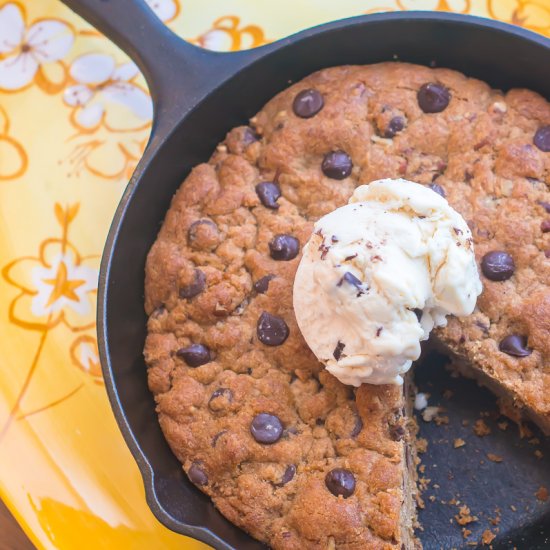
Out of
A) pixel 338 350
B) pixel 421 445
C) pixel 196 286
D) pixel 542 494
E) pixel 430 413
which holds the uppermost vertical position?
pixel 196 286

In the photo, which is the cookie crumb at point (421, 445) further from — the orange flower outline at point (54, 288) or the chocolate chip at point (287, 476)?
the orange flower outline at point (54, 288)

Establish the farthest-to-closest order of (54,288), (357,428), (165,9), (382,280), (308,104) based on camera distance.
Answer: (165,9) < (54,288) < (308,104) < (357,428) < (382,280)

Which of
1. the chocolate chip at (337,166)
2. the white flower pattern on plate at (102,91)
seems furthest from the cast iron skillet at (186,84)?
the white flower pattern on plate at (102,91)

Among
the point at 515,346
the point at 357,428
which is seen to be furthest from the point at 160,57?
the point at 515,346

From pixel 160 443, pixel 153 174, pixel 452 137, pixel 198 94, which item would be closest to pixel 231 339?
pixel 160 443

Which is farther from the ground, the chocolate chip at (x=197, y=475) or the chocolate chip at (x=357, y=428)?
the chocolate chip at (x=357, y=428)

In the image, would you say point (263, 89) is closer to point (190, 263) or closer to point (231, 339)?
point (190, 263)

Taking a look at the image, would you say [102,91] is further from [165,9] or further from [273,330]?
[273,330]
